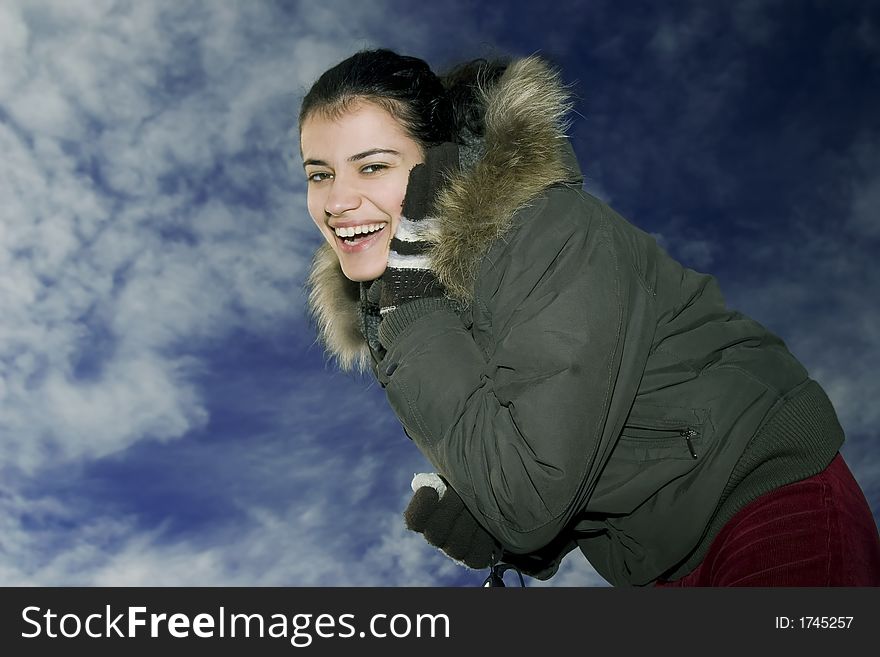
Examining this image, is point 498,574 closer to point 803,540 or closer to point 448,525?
point 448,525

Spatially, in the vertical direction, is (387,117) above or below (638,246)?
above

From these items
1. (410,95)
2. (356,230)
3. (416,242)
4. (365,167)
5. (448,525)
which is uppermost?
(410,95)

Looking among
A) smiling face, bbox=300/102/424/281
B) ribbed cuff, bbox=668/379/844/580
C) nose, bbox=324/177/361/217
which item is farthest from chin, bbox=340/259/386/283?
ribbed cuff, bbox=668/379/844/580

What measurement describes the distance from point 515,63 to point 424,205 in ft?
2.00

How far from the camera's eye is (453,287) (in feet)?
8.48

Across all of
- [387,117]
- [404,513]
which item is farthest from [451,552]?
[387,117]

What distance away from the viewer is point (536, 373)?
2236 millimetres

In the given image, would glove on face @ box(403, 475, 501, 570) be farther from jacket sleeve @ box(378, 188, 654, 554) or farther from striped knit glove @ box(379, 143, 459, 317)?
striped knit glove @ box(379, 143, 459, 317)

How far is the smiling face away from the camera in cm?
289

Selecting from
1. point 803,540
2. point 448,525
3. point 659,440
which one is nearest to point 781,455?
point 803,540

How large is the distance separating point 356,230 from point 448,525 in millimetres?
1138

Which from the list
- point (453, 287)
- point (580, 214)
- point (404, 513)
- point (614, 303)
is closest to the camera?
point (614, 303)

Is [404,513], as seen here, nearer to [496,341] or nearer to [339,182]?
[496,341]

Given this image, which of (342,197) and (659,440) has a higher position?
(342,197)
